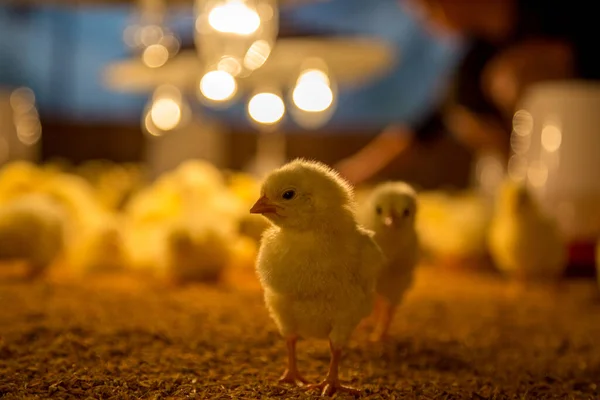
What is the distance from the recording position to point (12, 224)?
5.54 feet

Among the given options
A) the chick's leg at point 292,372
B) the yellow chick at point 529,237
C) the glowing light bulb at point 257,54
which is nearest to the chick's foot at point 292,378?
the chick's leg at point 292,372

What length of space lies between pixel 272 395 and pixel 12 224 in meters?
1.08

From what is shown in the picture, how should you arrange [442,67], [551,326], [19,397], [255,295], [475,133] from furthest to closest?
[442,67] → [475,133] → [255,295] → [551,326] → [19,397]

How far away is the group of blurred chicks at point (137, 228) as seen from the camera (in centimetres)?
176

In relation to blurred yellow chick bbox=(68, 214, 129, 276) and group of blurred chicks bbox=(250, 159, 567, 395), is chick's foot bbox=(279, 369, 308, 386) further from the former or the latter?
blurred yellow chick bbox=(68, 214, 129, 276)

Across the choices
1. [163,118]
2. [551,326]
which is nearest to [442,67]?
[163,118]

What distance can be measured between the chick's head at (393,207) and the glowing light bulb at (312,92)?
2.29 meters

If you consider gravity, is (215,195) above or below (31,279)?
above

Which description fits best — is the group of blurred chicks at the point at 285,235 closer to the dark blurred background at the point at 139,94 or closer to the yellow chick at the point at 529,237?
the yellow chick at the point at 529,237

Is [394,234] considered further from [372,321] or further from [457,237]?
[457,237]

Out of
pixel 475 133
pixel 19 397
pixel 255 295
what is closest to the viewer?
pixel 19 397

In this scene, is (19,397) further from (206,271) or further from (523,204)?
(523,204)

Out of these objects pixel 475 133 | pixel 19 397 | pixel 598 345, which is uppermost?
pixel 475 133

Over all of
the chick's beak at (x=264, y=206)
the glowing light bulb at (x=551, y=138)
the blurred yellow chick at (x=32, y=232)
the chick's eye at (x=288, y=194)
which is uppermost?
the glowing light bulb at (x=551, y=138)
